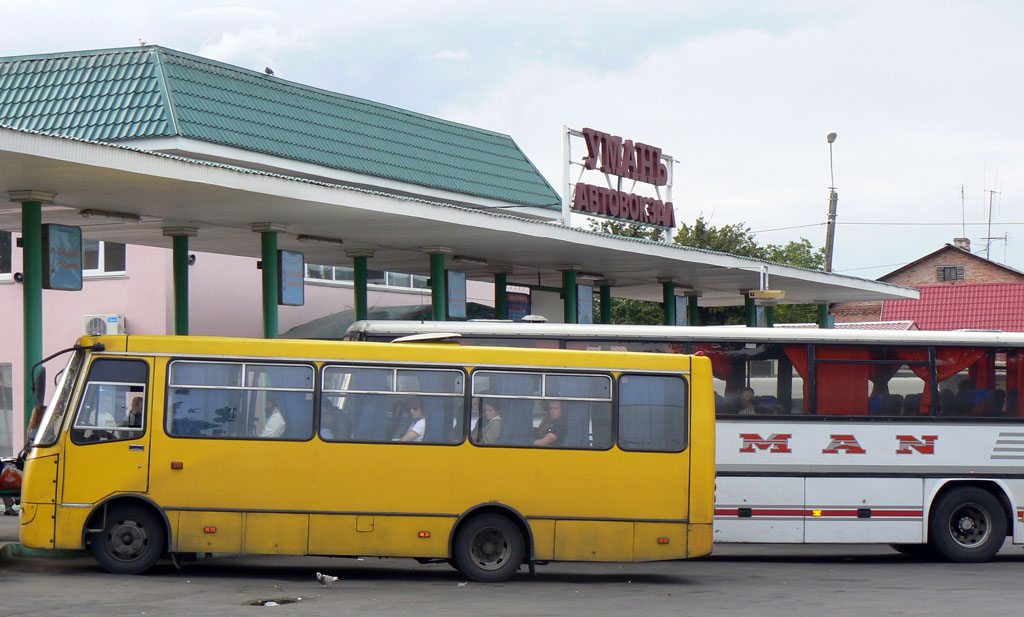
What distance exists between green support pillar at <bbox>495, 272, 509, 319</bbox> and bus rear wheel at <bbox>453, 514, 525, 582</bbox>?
1549 centimetres

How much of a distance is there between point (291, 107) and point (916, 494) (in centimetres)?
1746

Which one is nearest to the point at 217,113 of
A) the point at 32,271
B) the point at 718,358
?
the point at 32,271

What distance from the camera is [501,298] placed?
29016 mm

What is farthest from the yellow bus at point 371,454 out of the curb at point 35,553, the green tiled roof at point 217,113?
the green tiled roof at point 217,113

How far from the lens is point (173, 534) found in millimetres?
12844

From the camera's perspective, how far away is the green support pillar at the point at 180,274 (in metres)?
21.2

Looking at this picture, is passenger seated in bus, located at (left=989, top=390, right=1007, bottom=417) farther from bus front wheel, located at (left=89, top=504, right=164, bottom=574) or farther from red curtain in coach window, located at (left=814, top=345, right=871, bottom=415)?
bus front wheel, located at (left=89, top=504, right=164, bottom=574)

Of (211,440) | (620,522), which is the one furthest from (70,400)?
(620,522)

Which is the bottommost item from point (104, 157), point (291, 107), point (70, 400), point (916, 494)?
point (916, 494)

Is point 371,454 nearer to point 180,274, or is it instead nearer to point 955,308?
point 180,274

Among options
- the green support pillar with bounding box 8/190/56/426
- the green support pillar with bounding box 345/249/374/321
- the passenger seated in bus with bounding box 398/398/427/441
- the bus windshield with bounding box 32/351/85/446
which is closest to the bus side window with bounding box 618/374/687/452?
the passenger seated in bus with bounding box 398/398/427/441

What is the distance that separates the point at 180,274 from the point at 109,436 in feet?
29.0

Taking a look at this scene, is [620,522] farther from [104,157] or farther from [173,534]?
[104,157]

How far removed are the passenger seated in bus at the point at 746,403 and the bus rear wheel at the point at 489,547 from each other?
423cm
